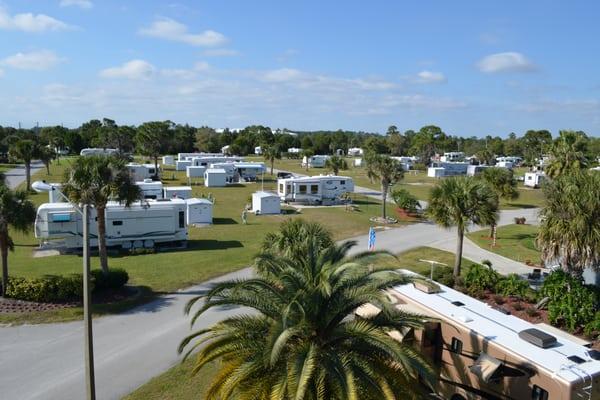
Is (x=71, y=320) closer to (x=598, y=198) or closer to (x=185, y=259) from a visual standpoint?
(x=185, y=259)

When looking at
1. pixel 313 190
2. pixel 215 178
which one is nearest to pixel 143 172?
pixel 215 178

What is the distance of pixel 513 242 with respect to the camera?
30578 mm

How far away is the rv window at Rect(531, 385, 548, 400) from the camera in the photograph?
29.2ft

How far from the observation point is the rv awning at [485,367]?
9.51 meters

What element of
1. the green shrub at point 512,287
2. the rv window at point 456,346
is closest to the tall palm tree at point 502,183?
the green shrub at point 512,287

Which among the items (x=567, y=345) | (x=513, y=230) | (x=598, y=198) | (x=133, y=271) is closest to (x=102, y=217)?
(x=133, y=271)

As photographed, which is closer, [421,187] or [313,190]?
[313,190]

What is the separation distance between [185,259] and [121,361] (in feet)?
36.7

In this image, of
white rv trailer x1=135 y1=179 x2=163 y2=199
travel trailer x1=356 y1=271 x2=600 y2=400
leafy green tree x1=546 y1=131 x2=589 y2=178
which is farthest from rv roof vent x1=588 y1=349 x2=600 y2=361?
white rv trailer x1=135 y1=179 x2=163 y2=199

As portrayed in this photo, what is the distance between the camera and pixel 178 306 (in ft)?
57.7

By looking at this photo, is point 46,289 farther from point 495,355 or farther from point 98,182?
point 495,355

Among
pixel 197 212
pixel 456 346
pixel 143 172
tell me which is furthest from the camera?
pixel 143 172

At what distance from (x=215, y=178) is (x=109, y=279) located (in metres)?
38.1

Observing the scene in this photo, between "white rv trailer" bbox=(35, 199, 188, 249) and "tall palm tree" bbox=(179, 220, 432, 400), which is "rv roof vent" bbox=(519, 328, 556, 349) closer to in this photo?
"tall palm tree" bbox=(179, 220, 432, 400)
